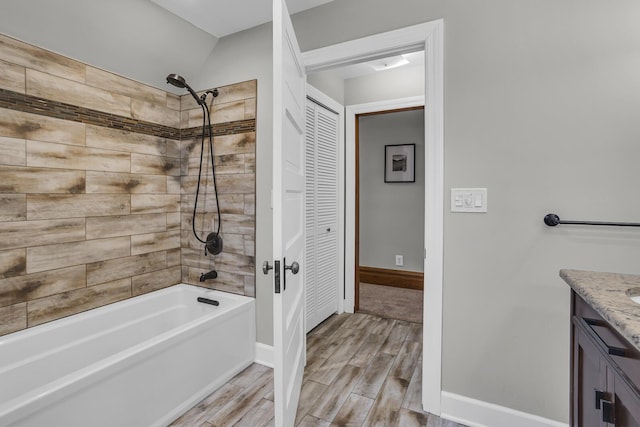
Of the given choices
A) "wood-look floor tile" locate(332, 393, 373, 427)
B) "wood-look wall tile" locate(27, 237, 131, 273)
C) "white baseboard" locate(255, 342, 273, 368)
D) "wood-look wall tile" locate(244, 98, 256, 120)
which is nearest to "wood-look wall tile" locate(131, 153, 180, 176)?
"wood-look wall tile" locate(27, 237, 131, 273)

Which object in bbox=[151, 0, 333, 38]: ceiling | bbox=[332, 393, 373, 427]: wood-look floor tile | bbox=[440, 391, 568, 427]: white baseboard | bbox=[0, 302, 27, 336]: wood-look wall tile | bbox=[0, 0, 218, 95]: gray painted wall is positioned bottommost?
bbox=[332, 393, 373, 427]: wood-look floor tile

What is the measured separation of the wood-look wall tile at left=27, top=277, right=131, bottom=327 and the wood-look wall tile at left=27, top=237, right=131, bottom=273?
7.1 inches

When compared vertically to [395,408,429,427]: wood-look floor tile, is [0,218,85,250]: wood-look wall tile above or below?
above

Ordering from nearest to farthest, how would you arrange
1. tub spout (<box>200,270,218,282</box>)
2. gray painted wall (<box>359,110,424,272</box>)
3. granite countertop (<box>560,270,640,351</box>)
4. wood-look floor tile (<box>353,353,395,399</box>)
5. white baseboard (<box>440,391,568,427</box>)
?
granite countertop (<box>560,270,640,351</box>) → white baseboard (<box>440,391,568,427</box>) → wood-look floor tile (<box>353,353,395,399</box>) → tub spout (<box>200,270,218,282</box>) → gray painted wall (<box>359,110,424,272</box>)

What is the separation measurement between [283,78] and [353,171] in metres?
1.98

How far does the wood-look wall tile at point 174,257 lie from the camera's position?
2586 millimetres

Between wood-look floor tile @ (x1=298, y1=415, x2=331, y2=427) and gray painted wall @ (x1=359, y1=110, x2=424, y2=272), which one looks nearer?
wood-look floor tile @ (x1=298, y1=415, x2=331, y2=427)

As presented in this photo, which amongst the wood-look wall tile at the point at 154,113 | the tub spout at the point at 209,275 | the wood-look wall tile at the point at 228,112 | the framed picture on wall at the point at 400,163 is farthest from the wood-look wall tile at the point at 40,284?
the framed picture on wall at the point at 400,163

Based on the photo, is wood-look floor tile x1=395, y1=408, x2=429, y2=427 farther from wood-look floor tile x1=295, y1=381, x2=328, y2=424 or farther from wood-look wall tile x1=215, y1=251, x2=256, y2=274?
wood-look wall tile x1=215, y1=251, x2=256, y2=274

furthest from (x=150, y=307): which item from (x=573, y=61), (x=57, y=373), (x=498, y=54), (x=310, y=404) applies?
(x=573, y=61)

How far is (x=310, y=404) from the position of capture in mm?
1876

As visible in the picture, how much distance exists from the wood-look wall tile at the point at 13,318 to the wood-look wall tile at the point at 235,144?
1458 mm

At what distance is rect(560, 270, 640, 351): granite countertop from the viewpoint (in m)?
0.72

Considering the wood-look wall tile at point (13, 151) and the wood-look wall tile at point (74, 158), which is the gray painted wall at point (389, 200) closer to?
the wood-look wall tile at point (74, 158)
